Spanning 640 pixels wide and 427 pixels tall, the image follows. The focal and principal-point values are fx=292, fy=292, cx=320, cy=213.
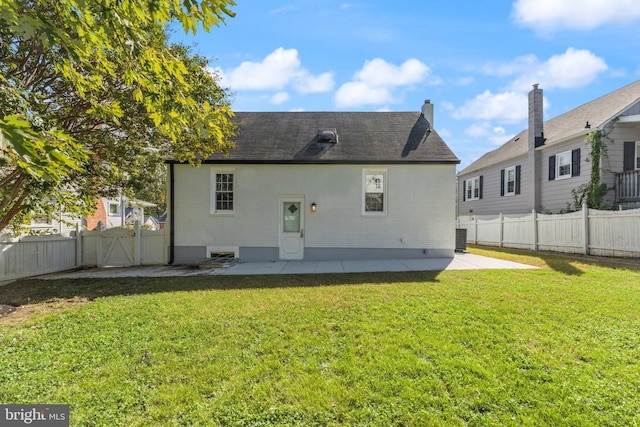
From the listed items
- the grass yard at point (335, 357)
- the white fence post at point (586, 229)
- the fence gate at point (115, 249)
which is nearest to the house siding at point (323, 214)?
the fence gate at point (115, 249)

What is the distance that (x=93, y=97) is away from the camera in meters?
4.72

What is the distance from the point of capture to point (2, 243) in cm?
804

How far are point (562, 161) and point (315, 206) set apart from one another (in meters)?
13.0

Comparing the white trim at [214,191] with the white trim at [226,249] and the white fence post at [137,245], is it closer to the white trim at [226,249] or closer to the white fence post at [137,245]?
the white trim at [226,249]

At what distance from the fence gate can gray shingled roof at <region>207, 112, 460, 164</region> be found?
4314mm

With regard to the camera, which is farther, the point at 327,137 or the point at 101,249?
the point at 327,137

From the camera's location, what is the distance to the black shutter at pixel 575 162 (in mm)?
13625

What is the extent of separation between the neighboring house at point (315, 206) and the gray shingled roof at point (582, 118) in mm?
7939

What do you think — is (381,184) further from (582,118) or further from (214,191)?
(582,118)

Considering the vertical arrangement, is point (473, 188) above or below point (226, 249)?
above

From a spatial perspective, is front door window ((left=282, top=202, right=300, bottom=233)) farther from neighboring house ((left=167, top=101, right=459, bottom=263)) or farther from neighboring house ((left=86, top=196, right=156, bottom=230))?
neighboring house ((left=86, top=196, right=156, bottom=230))

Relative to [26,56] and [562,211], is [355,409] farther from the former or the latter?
[562,211]

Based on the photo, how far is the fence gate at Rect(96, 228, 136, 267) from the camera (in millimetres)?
10672

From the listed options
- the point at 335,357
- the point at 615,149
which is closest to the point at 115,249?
the point at 335,357
